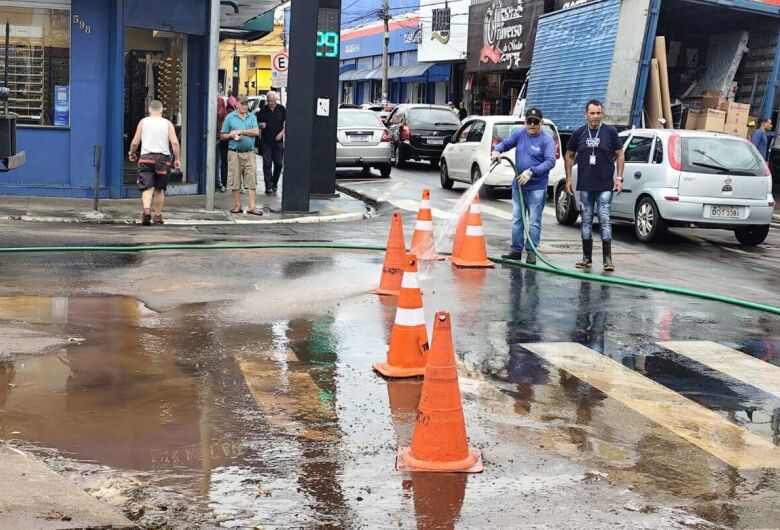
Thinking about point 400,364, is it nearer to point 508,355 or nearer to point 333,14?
point 508,355

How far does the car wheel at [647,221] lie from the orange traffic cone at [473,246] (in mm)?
4189

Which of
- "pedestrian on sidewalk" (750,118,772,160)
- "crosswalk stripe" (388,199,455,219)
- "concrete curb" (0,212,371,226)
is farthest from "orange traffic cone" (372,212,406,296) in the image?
"pedestrian on sidewalk" (750,118,772,160)

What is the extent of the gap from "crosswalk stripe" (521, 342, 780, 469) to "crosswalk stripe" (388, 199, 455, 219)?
932 centimetres

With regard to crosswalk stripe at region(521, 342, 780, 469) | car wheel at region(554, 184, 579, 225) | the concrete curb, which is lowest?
the concrete curb

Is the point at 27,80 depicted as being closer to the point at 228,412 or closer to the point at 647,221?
the point at 647,221

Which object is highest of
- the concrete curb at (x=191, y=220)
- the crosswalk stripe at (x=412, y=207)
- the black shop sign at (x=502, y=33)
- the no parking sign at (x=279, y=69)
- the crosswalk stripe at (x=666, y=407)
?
the black shop sign at (x=502, y=33)

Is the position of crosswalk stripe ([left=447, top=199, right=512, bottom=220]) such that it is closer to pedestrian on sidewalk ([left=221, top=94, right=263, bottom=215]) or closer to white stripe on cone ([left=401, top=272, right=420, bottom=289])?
pedestrian on sidewalk ([left=221, top=94, right=263, bottom=215])

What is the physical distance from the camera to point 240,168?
16.1m

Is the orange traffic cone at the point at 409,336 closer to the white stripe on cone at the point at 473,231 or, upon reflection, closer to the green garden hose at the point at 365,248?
the green garden hose at the point at 365,248

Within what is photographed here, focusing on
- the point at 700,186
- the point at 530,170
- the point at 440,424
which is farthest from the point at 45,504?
the point at 700,186

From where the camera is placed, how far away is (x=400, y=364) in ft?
22.3

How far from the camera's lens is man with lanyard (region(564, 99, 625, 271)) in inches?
452

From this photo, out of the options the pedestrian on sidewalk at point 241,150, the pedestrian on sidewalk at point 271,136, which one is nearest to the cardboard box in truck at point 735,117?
the pedestrian on sidewalk at point 271,136

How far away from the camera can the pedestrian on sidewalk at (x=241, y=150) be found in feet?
52.3
